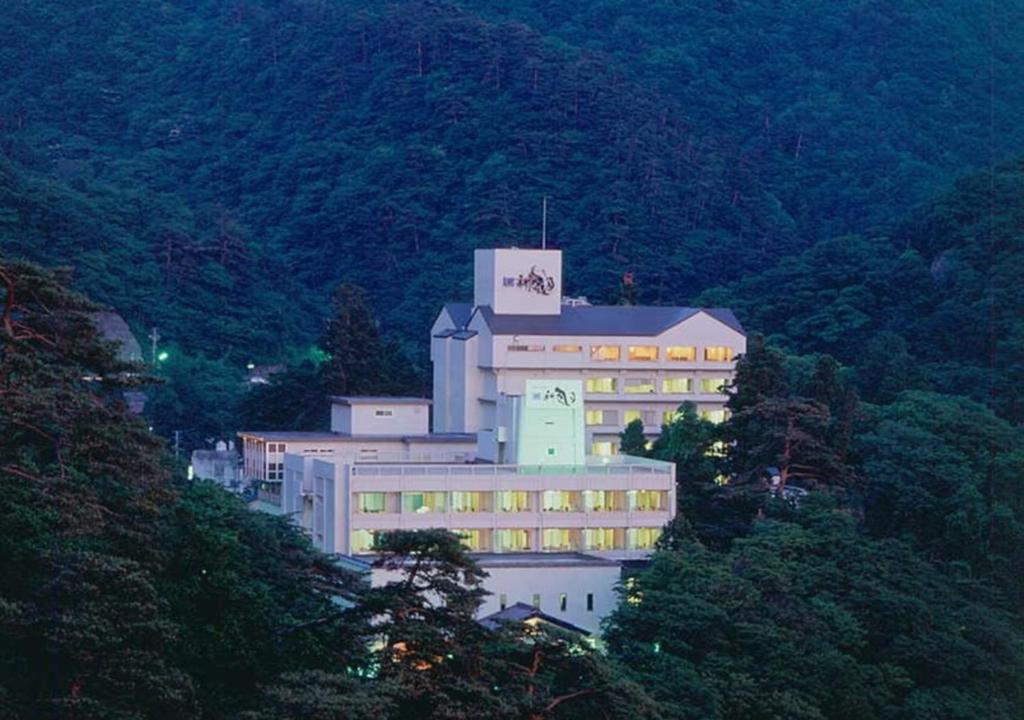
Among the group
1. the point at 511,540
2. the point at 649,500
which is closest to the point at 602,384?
the point at 649,500

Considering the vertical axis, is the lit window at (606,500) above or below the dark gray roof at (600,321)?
below

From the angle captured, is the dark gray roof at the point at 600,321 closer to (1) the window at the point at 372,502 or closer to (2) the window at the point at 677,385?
(2) the window at the point at 677,385

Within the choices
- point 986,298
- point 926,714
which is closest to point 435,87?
point 986,298

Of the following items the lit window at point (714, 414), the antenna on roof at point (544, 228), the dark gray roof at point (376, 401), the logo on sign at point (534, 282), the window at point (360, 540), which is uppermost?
the antenna on roof at point (544, 228)

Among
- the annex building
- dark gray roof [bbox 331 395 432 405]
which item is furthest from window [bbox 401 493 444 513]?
dark gray roof [bbox 331 395 432 405]

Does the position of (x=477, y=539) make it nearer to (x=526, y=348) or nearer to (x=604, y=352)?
(x=526, y=348)

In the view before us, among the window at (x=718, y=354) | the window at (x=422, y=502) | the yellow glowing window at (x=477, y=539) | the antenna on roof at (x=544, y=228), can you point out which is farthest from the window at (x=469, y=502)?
the antenna on roof at (x=544, y=228)
